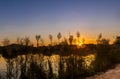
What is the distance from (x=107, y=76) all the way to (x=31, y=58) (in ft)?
14.9

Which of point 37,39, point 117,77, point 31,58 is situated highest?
point 37,39

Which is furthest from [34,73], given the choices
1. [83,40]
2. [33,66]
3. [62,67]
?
[83,40]

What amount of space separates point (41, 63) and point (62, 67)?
1242 millimetres

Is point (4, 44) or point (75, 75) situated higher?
point (4, 44)

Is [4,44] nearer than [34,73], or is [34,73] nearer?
[34,73]

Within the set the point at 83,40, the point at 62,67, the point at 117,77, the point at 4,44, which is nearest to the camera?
the point at 117,77

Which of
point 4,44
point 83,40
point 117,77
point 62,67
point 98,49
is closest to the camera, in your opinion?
point 117,77

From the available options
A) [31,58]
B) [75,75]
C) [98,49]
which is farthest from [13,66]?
[98,49]

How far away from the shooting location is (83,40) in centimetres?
2042

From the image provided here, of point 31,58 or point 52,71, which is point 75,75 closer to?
point 52,71

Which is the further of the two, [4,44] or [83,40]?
[83,40]

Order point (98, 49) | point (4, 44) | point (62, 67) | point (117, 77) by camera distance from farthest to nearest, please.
Answer: point (98, 49), point (4, 44), point (62, 67), point (117, 77)

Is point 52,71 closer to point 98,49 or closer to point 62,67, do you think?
point 62,67

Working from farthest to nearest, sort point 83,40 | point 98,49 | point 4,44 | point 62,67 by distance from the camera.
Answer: point 98,49
point 83,40
point 4,44
point 62,67
